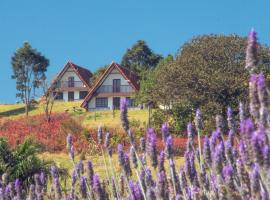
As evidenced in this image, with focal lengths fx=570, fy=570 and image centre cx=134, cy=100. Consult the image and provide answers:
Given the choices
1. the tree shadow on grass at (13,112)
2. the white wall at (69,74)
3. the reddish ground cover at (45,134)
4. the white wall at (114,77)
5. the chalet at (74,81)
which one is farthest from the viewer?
the white wall at (69,74)

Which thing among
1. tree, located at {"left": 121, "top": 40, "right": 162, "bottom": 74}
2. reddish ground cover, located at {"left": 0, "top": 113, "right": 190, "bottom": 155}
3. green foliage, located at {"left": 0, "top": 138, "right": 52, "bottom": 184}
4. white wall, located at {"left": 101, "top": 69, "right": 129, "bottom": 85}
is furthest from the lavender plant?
tree, located at {"left": 121, "top": 40, "right": 162, "bottom": 74}

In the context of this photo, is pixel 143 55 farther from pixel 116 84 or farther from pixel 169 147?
pixel 169 147

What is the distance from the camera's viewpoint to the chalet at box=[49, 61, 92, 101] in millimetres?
63375

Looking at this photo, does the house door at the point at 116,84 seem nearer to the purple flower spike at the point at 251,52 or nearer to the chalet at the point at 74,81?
the chalet at the point at 74,81

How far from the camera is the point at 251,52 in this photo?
274 centimetres

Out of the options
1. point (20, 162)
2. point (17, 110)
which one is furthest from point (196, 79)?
point (17, 110)

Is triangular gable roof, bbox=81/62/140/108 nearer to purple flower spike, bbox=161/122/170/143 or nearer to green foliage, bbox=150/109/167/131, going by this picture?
green foliage, bbox=150/109/167/131

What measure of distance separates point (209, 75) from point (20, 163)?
57.1 ft

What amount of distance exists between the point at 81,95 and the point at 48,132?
32.5m

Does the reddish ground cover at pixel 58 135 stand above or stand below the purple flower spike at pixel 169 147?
below

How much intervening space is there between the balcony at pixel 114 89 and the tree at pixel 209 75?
73.5 ft

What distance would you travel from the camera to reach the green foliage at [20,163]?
14.3m

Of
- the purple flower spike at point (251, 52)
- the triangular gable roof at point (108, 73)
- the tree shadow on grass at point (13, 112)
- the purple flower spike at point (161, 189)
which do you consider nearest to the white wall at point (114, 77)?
the triangular gable roof at point (108, 73)

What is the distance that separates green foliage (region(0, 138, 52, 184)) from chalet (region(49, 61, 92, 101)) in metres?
47.4
